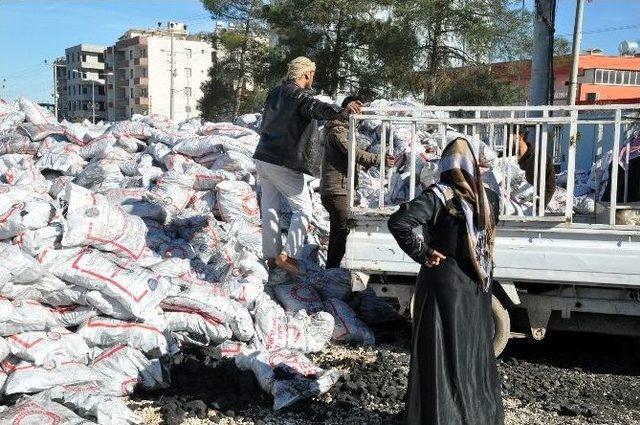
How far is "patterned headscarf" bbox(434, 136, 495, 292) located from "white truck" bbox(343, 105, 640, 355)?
1323mm

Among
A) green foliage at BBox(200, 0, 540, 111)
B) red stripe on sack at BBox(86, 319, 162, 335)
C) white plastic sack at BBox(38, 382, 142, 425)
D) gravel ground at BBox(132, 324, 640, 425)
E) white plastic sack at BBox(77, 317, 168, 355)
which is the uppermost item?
green foliage at BBox(200, 0, 540, 111)

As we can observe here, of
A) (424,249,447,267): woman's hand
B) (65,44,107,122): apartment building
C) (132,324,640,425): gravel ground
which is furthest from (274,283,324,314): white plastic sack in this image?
(65,44,107,122): apartment building

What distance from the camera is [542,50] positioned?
9.19 meters

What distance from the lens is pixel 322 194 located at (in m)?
5.91

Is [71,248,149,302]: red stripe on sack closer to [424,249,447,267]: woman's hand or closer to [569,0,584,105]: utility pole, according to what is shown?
[424,249,447,267]: woman's hand

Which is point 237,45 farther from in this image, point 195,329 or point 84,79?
point 84,79

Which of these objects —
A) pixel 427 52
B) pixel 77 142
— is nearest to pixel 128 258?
pixel 77 142

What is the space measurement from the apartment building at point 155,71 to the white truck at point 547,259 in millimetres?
81024

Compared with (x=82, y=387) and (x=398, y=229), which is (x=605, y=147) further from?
(x=82, y=387)

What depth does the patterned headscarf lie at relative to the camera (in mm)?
3188

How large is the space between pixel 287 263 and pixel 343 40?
2082 cm

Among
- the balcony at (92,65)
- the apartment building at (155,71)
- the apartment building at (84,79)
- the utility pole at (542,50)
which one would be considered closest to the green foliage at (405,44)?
the utility pole at (542,50)

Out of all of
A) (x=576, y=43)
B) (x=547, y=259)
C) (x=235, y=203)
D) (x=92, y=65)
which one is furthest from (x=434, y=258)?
(x=92, y=65)

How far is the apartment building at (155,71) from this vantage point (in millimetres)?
87562
